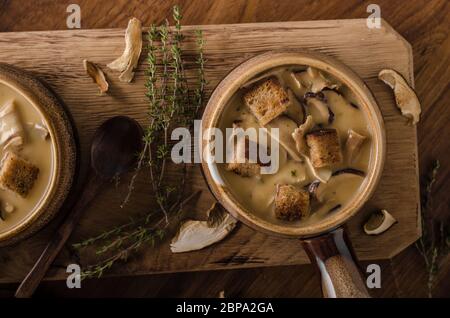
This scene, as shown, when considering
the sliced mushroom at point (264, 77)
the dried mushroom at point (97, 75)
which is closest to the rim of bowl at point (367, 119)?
the sliced mushroom at point (264, 77)

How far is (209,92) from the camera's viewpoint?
1.43 metres

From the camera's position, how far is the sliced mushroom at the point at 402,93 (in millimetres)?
1428

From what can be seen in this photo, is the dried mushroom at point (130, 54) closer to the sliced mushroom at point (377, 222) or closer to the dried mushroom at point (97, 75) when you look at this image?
the dried mushroom at point (97, 75)

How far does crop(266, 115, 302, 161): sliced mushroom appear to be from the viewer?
48.3 inches

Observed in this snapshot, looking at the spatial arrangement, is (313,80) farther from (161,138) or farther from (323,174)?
(161,138)

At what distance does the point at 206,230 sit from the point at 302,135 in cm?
38

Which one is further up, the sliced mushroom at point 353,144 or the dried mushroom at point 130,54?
the dried mushroom at point 130,54

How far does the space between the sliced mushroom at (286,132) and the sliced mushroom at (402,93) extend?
1.10 feet

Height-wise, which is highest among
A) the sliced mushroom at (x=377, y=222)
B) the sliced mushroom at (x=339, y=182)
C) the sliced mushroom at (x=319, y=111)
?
the sliced mushroom at (x=319, y=111)

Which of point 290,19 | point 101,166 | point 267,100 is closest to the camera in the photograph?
point 267,100

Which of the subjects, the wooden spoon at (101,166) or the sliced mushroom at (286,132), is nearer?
the sliced mushroom at (286,132)

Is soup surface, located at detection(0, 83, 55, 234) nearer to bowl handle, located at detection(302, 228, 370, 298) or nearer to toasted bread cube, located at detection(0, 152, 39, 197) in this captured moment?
toasted bread cube, located at detection(0, 152, 39, 197)

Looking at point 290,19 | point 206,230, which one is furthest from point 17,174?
point 290,19

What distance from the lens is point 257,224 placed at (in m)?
1.22
